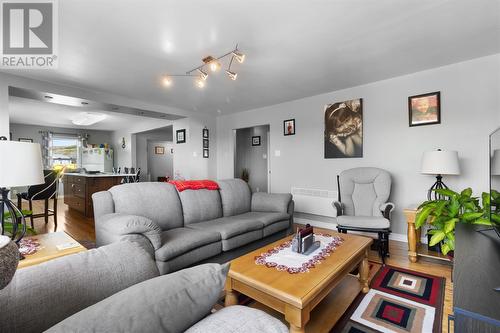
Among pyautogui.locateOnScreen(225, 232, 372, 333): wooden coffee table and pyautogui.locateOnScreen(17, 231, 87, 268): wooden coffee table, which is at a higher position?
pyautogui.locateOnScreen(17, 231, 87, 268): wooden coffee table

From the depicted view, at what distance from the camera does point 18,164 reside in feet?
4.09

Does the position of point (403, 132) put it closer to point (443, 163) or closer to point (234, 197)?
point (443, 163)

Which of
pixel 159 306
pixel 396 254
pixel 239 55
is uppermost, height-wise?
pixel 239 55

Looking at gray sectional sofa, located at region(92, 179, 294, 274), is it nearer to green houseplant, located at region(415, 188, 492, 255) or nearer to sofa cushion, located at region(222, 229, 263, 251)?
sofa cushion, located at region(222, 229, 263, 251)

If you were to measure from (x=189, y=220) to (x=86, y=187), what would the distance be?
3353 millimetres

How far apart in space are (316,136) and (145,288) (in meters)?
4.13

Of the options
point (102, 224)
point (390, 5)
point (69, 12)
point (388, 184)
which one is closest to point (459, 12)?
point (390, 5)

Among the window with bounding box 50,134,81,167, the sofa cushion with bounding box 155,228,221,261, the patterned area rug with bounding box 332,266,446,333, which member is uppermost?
the window with bounding box 50,134,81,167

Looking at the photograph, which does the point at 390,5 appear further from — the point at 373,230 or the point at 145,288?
the point at 145,288

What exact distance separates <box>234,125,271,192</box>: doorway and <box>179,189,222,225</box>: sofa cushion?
11.7 feet

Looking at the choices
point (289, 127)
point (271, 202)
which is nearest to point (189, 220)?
point (271, 202)

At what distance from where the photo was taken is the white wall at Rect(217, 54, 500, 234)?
2.91 meters

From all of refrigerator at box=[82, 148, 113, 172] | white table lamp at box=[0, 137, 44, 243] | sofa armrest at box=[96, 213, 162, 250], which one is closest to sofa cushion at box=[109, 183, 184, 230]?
sofa armrest at box=[96, 213, 162, 250]

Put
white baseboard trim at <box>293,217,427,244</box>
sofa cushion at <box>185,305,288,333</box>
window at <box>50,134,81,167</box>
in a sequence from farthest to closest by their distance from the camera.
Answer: window at <box>50,134,81,167</box>
white baseboard trim at <box>293,217,427,244</box>
sofa cushion at <box>185,305,288,333</box>
